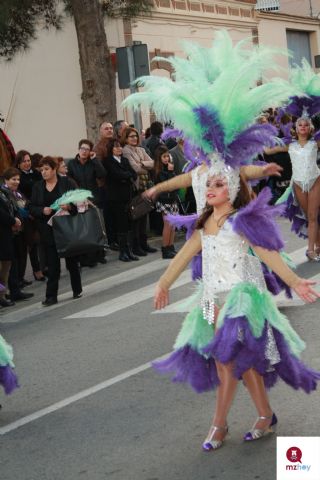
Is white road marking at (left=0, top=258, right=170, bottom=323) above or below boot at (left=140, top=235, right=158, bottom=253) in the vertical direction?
below

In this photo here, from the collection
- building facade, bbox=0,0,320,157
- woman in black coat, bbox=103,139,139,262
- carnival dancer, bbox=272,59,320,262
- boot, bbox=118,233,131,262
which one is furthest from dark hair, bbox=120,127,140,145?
building facade, bbox=0,0,320,157

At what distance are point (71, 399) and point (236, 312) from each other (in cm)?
214

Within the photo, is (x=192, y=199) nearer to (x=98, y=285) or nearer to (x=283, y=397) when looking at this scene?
(x=98, y=285)

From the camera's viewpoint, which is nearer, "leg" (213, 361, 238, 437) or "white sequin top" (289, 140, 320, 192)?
"leg" (213, 361, 238, 437)

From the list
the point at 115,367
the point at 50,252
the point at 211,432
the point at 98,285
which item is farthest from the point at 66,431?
the point at 98,285

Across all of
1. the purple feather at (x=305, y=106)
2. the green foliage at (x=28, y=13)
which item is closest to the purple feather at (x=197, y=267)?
the purple feather at (x=305, y=106)

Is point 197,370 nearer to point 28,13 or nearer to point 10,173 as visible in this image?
point 10,173

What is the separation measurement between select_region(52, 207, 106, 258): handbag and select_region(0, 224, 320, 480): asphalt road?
135 centimetres

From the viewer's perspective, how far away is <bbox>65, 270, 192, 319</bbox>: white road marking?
11.3 m

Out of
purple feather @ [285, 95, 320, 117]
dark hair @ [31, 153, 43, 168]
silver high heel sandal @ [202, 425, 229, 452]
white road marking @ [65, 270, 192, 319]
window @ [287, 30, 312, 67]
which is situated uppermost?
window @ [287, 30, 312, 67]

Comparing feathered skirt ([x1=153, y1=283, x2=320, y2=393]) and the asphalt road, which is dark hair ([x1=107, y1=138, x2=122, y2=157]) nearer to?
the asphalt road

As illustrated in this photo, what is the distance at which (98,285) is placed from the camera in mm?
13547

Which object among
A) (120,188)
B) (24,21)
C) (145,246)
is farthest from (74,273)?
(24,21)

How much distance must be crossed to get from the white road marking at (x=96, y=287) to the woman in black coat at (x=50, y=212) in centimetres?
20
